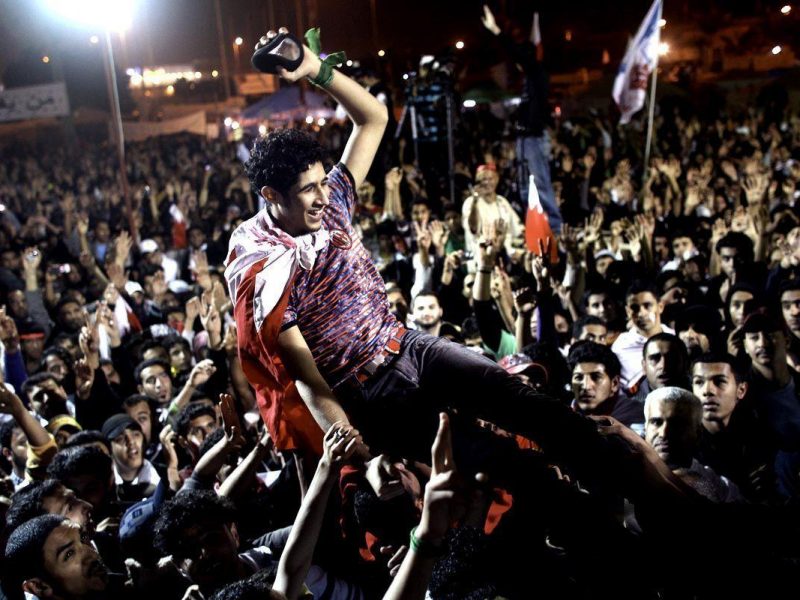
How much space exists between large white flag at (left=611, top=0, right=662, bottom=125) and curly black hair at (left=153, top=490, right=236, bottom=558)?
353 inches

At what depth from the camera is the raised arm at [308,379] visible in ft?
9.48

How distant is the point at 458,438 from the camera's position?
2984mm

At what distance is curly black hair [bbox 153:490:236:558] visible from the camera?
3.06 meters

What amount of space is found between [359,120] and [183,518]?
175 centimetres

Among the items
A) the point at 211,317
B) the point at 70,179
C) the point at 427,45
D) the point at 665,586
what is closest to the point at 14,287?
the point at 211,317

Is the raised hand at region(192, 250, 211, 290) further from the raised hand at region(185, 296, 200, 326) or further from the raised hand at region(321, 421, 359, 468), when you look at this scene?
the raised hand at region(321, 421, 359, 468)

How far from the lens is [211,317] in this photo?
6.03 m

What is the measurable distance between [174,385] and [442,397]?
3.98m

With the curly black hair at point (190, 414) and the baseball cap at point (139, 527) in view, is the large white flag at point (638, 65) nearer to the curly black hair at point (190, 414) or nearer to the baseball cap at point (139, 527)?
the curly black hair at point (190, 414)

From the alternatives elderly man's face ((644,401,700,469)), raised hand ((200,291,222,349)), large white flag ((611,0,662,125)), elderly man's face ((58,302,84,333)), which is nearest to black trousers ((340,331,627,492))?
elderly man's face ((644,401,700,469))

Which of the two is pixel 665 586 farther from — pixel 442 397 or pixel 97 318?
pixel 97 318

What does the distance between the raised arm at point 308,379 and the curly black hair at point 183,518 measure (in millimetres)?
592

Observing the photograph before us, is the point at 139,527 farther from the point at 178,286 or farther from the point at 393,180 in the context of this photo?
the point at 393,180

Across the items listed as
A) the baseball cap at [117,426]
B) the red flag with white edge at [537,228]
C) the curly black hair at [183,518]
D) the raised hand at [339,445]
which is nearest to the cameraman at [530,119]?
the red flag with white edge at [537,228]
